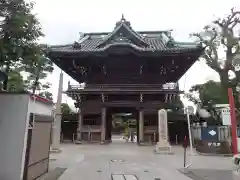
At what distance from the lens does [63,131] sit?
1161 inches

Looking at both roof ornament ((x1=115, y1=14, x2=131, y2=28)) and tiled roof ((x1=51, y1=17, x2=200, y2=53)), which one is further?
roof ornament ((x1=115, y1=14, x2=131, y2=28))

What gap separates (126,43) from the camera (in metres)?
25.2

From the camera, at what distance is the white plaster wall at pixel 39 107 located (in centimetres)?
714

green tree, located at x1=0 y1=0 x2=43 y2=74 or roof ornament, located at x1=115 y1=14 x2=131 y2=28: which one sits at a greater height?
roof ornament, located at x1=115 y1=14 x2=131 y2=28

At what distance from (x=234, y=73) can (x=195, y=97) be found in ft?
23.8

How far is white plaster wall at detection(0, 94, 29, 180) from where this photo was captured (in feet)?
22.0

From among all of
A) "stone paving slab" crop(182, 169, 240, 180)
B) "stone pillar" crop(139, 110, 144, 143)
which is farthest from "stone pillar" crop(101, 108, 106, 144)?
"stone paving slab" crop(182, 169, 240, 180)

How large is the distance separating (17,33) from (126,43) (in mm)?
19045

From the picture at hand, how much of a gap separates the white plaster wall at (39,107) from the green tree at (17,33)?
1148 mm

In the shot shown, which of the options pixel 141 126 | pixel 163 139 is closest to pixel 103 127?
pixel 141 126

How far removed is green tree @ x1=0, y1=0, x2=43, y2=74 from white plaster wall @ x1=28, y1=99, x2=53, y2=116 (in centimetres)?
115

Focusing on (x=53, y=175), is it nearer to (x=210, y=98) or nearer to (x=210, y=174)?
(x=210, y=174)

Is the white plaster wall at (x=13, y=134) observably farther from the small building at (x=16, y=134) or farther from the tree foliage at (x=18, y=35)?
the tree foliage at (x=18, y=35)

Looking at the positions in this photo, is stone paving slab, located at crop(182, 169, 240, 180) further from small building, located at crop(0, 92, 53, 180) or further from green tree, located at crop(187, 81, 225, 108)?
green tree, located at crop(187, 81, 225, 108)
